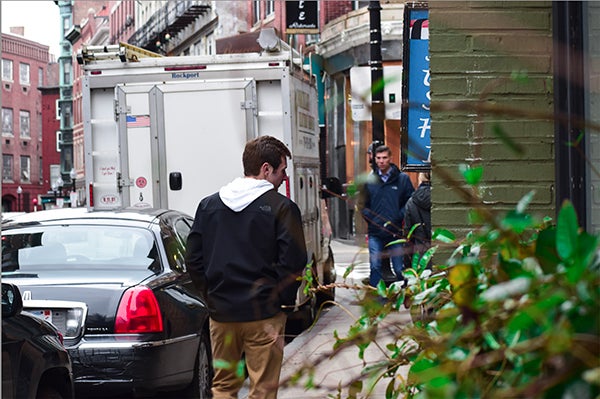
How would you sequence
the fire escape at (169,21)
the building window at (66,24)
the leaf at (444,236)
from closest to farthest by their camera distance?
A: the leaf at (444,236)
the fire escape at (169,21)
the building window at (66,24)

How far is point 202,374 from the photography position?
8.73 m

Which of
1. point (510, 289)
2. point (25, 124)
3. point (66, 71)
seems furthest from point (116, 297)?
point (25, 124)

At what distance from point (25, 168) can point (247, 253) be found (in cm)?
10795

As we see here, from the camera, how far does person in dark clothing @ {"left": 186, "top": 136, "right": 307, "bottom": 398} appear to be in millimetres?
6047

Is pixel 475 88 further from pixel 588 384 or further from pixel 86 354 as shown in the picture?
pixel 588 384

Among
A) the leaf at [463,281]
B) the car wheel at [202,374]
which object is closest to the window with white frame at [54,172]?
the car wheel at [202,374]

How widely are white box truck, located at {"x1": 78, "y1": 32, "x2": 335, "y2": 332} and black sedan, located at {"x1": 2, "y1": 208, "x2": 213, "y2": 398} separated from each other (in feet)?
11.7

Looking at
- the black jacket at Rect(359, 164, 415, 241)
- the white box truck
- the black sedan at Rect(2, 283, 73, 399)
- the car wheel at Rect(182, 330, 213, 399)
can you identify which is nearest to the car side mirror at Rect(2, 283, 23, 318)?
the black sedan at Rect(2, 283, 73, 399)

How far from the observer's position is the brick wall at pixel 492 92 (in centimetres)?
575

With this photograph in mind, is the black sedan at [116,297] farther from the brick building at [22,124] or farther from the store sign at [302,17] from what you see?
the brick building at [22,124]

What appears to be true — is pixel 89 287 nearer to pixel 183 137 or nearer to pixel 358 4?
pixel 183 137

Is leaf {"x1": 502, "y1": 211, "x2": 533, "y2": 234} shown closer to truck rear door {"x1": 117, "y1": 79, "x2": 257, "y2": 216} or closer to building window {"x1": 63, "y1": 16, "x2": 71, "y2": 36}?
truck rear door {"x1": 117, "y1": 79, "x2": 257, "y2": 216}

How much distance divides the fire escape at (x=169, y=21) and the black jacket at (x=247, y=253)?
44.9m

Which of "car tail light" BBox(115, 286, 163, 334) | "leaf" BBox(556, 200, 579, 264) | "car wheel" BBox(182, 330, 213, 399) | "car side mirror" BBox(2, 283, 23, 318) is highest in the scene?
"leaf" BBox(556, 200, 579, 264)
